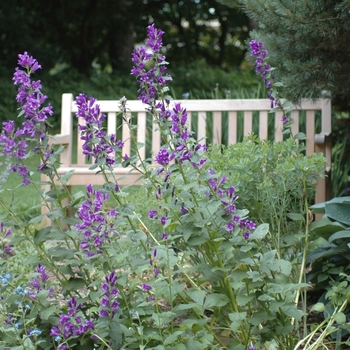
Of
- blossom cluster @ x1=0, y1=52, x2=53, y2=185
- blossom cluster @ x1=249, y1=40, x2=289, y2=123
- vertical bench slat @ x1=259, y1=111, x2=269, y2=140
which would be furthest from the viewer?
vertical bench slat @ x1=259, y1=111, x2=269, y2=140

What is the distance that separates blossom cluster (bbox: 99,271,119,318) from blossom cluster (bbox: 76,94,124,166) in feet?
1.14

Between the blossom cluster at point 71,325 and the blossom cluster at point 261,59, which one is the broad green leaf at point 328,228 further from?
the blossom cluster at point 71,325

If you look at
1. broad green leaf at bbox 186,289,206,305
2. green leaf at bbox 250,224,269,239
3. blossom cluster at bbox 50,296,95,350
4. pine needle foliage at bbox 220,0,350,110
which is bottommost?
blossom cluster at bbox 50,296,95,350

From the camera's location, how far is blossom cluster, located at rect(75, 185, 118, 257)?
6.18ft

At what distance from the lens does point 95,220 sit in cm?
190

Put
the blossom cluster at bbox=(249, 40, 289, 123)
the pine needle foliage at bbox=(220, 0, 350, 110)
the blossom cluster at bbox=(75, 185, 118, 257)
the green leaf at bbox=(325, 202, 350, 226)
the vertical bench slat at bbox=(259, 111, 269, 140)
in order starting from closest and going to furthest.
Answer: the blossom cluster at bbox=(75, 185, 118, 257)
the blossom cluster at bbox=(249, 40, 289, 123)
the green leaf at bbox=(325, 202, 350, 226)
the pine needle foliage at bbox=(220, 0, 350, 110)
the vertical bench slat at bbox=(259, 111, 269, 140)

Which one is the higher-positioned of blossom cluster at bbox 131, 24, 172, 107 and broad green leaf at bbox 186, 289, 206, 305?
blossom cluster at bbox 131, 24, 172, 107

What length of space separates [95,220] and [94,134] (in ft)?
0.88

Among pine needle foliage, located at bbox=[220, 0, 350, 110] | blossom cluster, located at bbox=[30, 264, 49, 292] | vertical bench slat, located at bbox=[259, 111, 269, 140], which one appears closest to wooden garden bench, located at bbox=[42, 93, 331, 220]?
vertical bench slat, located at bbox=[259, 111, 269, 140]

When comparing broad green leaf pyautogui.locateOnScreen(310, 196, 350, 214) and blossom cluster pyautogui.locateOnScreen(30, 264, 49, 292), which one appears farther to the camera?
broad green leaf pyautogui.locateOnScreen(310, 196, 350, 214)

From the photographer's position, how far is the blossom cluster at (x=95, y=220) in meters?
1.88

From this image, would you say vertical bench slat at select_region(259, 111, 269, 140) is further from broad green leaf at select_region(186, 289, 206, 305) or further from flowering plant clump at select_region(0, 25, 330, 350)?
broad green leaf at select_region(186, 289, 206, 305)

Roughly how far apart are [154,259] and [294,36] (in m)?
2.47

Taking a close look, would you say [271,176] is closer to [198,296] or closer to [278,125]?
[198,296]
